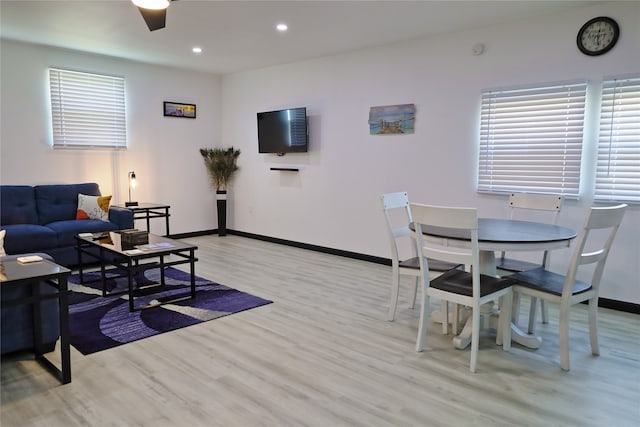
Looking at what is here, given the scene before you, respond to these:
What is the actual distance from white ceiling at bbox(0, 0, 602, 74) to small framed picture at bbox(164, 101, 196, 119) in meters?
1.00

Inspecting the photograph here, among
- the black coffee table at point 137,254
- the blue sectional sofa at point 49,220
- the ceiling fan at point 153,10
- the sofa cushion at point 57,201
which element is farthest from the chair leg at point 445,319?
the sofa cushion at point 57,201

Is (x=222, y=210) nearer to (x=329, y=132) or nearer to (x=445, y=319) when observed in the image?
(x=329, y=132)

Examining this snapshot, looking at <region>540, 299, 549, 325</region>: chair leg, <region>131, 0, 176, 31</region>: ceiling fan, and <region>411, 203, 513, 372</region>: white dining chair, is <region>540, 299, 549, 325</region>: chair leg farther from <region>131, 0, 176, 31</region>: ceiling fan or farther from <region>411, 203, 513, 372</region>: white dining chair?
<region>131, 0, 176, 31</region>: ceiling fan

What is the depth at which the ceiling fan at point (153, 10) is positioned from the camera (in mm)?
2709

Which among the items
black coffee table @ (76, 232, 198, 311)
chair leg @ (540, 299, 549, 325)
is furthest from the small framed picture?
chair leg @ (540, 299, 549, 325)

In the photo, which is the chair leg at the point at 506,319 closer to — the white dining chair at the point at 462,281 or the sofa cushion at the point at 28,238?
the white dining chair at the point at 462,281

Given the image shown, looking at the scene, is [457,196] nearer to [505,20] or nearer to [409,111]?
[409,111]

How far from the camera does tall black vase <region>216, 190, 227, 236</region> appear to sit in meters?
7.07

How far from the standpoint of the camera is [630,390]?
2381 millimetres

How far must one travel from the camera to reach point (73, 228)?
469 cm

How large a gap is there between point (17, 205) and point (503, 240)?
5031 millimetres

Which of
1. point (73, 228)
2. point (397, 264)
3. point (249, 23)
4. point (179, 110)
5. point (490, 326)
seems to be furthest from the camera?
point (179, 110)

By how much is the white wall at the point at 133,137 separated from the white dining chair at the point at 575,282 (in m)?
5.31

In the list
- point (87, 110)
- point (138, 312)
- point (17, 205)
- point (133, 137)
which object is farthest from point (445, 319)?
point (87, 110)
